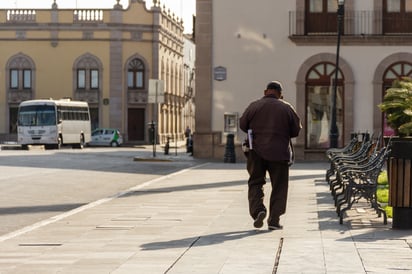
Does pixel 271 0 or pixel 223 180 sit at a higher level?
pixel 271 0

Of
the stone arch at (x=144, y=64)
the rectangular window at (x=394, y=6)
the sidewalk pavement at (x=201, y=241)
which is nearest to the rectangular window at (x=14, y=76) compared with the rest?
the stone arch at (x=144, y=64)

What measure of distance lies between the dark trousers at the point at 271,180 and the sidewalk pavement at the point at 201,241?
0.99ft

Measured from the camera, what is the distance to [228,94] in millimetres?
37625

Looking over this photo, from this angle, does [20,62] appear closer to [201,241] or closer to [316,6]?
[316,6]

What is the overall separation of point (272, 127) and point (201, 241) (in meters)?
2.05

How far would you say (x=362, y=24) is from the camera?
37.4m

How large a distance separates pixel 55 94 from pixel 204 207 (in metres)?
60.9

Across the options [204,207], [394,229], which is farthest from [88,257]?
[204,207]

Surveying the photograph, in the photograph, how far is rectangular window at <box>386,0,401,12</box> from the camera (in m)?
37.4

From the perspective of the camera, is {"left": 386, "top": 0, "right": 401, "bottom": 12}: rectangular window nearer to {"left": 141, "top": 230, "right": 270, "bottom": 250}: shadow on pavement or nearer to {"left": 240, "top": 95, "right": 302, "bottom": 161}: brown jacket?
{"left": 240, "top": 95, "right": 302, "bottom": 161}: brown jacket

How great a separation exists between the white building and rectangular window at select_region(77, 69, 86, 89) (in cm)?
3872

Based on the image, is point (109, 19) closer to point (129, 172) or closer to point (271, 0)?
point (271, 0)

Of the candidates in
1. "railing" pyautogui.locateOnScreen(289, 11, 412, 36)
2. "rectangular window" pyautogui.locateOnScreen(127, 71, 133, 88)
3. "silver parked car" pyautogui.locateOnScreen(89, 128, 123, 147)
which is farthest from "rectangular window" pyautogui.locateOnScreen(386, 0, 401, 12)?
"rectangular window" pyautogui.locateOnScreen(127, 71, 133, 88)

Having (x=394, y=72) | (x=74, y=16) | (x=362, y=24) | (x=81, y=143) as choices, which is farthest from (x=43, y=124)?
(x=394, y=72)
